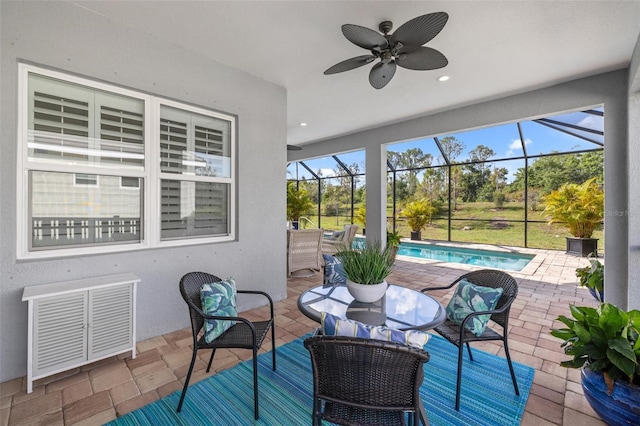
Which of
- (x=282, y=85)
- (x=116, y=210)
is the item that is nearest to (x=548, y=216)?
(x=282, y=85)

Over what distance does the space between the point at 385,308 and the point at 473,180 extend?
9.26 metres

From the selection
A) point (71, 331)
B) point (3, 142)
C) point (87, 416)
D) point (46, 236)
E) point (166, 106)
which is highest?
point (166, 106)

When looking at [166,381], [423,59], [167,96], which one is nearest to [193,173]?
[167,96]

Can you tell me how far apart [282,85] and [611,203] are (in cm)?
446

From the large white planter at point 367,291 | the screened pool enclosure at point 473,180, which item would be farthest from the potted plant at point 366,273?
the screened pool enclosure at point 473,180

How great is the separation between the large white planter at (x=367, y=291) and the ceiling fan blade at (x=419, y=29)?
1886 millimetres

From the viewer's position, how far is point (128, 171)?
2779 millimetres

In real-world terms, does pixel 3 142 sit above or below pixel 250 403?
above

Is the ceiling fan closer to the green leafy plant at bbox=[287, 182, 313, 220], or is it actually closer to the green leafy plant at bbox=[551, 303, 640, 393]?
the green leafy plant at bbox=[551, 303, 640, 393]

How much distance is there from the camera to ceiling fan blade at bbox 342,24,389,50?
82.4 inches

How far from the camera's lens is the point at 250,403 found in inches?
76.2

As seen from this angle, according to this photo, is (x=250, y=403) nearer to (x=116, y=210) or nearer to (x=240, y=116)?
(x=116, y=210)

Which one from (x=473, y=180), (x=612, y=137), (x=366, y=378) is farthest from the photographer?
(x=473, y=180)

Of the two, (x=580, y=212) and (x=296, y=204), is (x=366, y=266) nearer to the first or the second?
(x=296, y=204)
